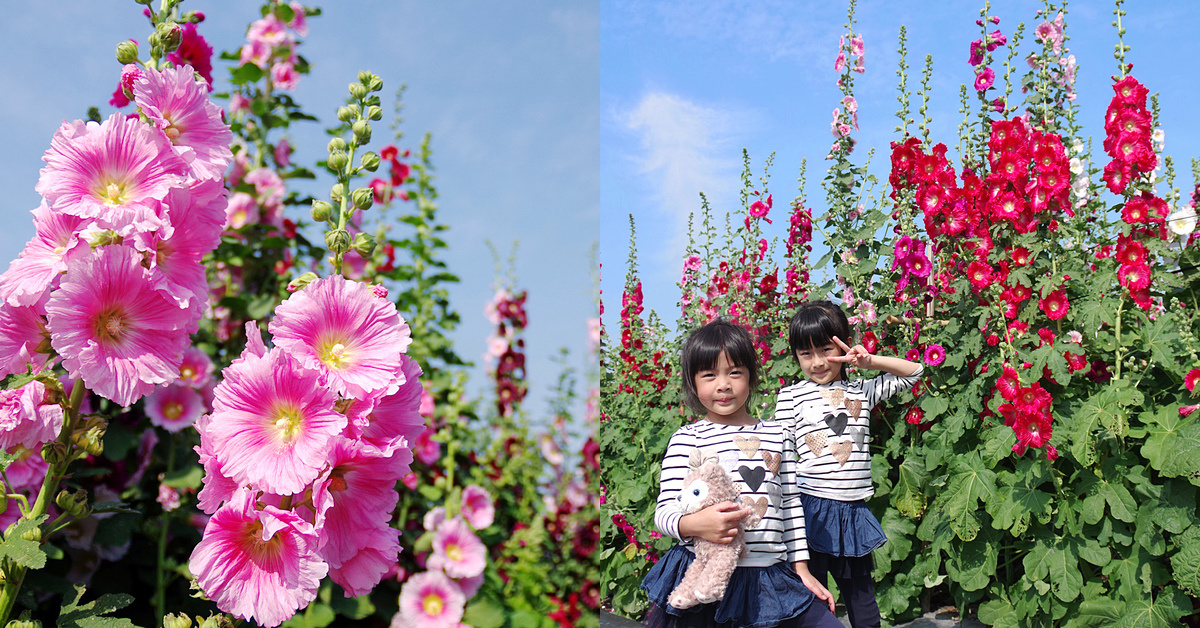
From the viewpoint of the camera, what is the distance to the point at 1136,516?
97.3 inches

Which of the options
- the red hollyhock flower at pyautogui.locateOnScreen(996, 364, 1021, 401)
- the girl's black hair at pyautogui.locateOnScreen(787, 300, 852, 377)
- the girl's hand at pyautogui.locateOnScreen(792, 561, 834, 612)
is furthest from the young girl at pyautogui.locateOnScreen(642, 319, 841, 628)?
the red hollyhock flower at pyautogui.locateOnScreen(996, 364, 1021, 401)

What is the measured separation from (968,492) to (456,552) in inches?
65.9

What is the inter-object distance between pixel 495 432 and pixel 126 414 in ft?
3.93

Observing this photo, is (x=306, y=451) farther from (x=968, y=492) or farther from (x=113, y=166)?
(x=968, y=492)

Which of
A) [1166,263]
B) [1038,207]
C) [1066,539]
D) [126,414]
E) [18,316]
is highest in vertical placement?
[1038,207]

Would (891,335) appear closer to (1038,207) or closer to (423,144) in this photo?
(1038,207)

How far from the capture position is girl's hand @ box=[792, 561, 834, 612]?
74.0 inches

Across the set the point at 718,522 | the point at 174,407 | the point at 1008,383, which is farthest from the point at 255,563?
the point at 1008,383

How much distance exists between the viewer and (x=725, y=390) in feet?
6.45

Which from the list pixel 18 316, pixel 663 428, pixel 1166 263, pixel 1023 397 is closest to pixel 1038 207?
pixel 1166 263

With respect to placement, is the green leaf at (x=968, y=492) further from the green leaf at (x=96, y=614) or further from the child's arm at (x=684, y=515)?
the green leaf at (x=96, y=614)

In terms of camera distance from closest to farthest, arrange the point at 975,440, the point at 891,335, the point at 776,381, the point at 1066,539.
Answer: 1. the point at 1066,539
2. the point at 975,440
3. the point at 891,335
4. the point at 776,381

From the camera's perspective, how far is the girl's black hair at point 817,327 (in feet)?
8.59

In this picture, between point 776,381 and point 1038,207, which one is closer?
point 1038,207
